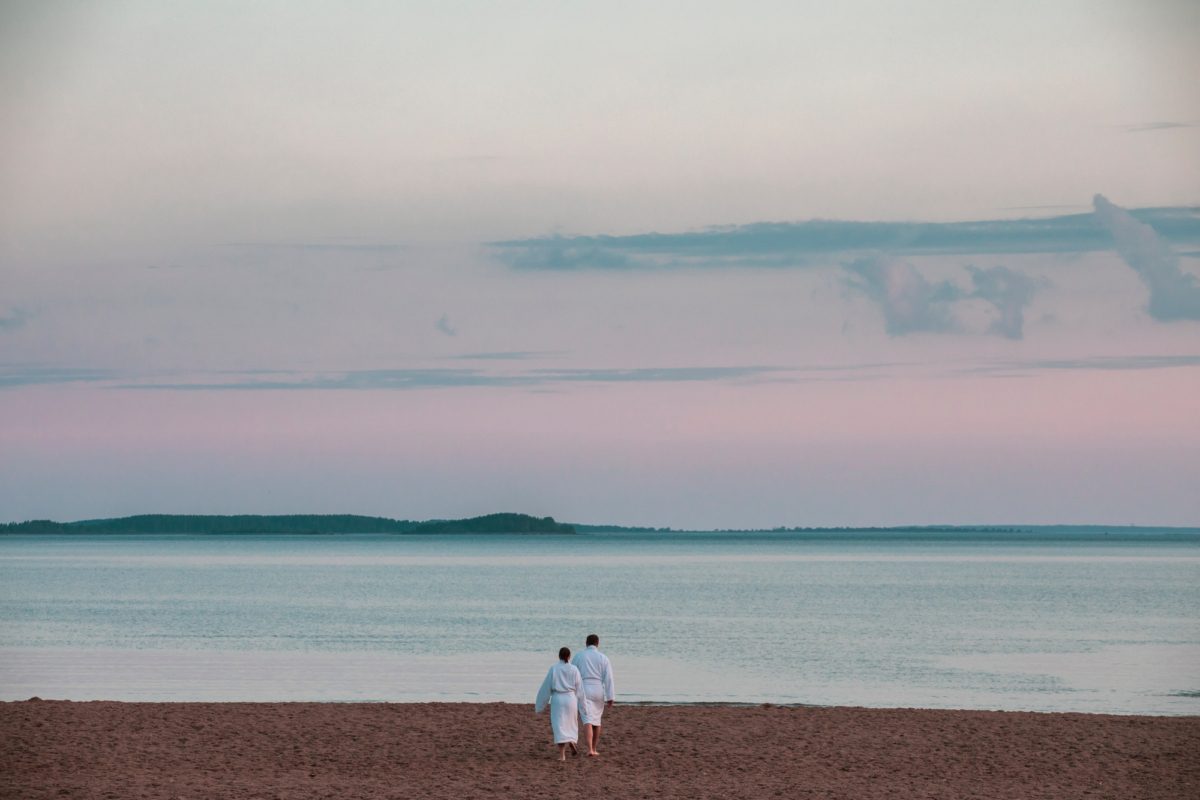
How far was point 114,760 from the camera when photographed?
1736 centimetres

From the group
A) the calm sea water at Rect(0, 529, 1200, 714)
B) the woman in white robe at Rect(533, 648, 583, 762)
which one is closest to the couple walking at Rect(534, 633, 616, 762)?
the woman in white robe at Rect(533, 648, 583, 762)

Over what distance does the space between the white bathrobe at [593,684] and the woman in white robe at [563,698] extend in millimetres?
105

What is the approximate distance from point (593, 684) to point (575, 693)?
10.3 inches

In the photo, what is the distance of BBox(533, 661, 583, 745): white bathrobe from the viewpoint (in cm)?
1730

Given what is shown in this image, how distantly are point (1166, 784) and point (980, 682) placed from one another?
16.6m

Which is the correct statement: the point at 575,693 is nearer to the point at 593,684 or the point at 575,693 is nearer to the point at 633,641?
the point at 593,684

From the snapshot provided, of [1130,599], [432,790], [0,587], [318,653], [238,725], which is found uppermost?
[0,587]

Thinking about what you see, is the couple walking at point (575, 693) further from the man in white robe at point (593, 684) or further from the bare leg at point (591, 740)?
the bare leg at point (591, 740)

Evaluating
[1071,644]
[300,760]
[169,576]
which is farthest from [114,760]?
[169,576]

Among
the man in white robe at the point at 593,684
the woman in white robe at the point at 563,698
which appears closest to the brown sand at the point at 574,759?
the woman in white robe at the point at 563,698

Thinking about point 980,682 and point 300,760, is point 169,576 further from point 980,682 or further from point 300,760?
point 300,760

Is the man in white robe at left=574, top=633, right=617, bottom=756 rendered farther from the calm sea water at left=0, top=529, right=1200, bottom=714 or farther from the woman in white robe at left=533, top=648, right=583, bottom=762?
the calm sea water at left=0, top=529, right=1200, bottom=714

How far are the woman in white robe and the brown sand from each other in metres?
0.42

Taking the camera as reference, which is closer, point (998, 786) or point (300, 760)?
point (998, 786)
